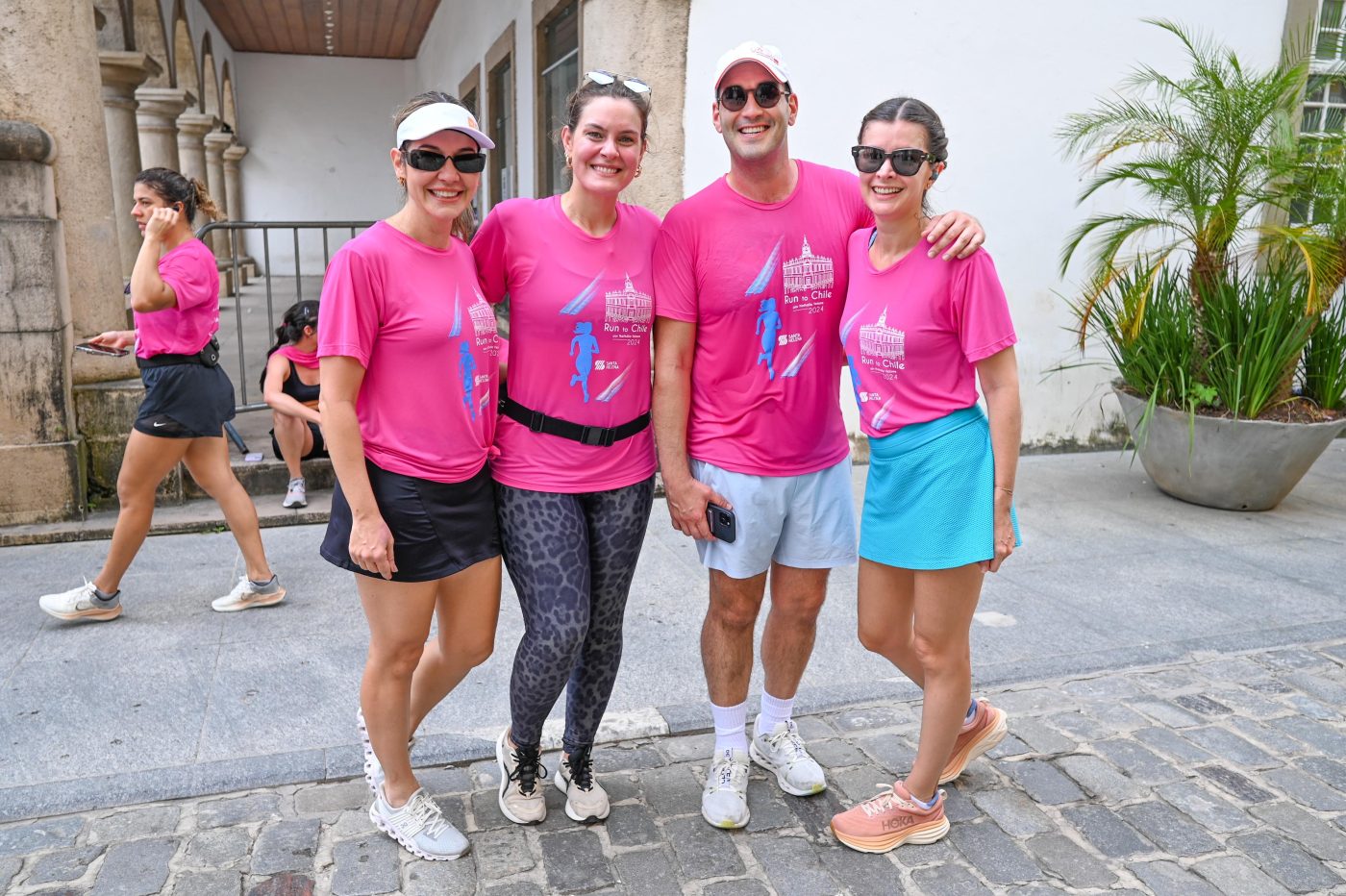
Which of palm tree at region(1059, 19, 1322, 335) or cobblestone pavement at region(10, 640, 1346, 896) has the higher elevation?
palm tree at region(1059, 19, 1322, 335)

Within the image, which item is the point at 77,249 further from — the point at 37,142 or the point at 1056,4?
the point at 1056,4

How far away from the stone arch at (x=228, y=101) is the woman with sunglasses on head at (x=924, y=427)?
17.9m

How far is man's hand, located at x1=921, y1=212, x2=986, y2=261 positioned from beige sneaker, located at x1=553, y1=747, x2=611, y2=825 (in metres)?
1.56

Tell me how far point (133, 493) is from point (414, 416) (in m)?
2.26

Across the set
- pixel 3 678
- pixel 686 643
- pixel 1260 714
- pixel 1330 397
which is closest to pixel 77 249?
pixel 3 678

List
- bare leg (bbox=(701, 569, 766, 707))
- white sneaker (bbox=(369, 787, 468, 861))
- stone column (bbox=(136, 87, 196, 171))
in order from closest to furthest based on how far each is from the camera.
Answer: white sneaker (bbox=(369, 787, 468, 861)), bare leg (bbox=(701, 569, 766, 707)), stone column (bbox=(136, 87, 196, 171))

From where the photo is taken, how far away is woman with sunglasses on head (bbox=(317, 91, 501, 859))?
2350 millimetres

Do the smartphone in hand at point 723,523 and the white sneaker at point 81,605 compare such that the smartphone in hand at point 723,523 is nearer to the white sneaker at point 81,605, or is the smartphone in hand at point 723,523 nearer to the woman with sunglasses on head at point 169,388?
the woman with sunglasses on head at point 169,388

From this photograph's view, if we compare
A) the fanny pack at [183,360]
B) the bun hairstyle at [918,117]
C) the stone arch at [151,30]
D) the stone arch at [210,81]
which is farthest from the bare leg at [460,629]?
the stone arch at [210,81]

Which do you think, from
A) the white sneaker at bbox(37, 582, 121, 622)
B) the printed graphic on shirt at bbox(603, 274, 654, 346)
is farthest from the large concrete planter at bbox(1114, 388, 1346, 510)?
the white sneaker at bbox(37, 582, 121, 622)

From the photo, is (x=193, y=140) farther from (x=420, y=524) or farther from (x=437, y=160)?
(x=420, y=524)

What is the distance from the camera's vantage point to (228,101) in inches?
773

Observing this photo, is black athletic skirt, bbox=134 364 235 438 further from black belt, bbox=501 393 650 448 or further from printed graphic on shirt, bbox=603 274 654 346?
printed graphic on shirt, bbox=603 274 654 346

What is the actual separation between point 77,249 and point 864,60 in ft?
14.8
